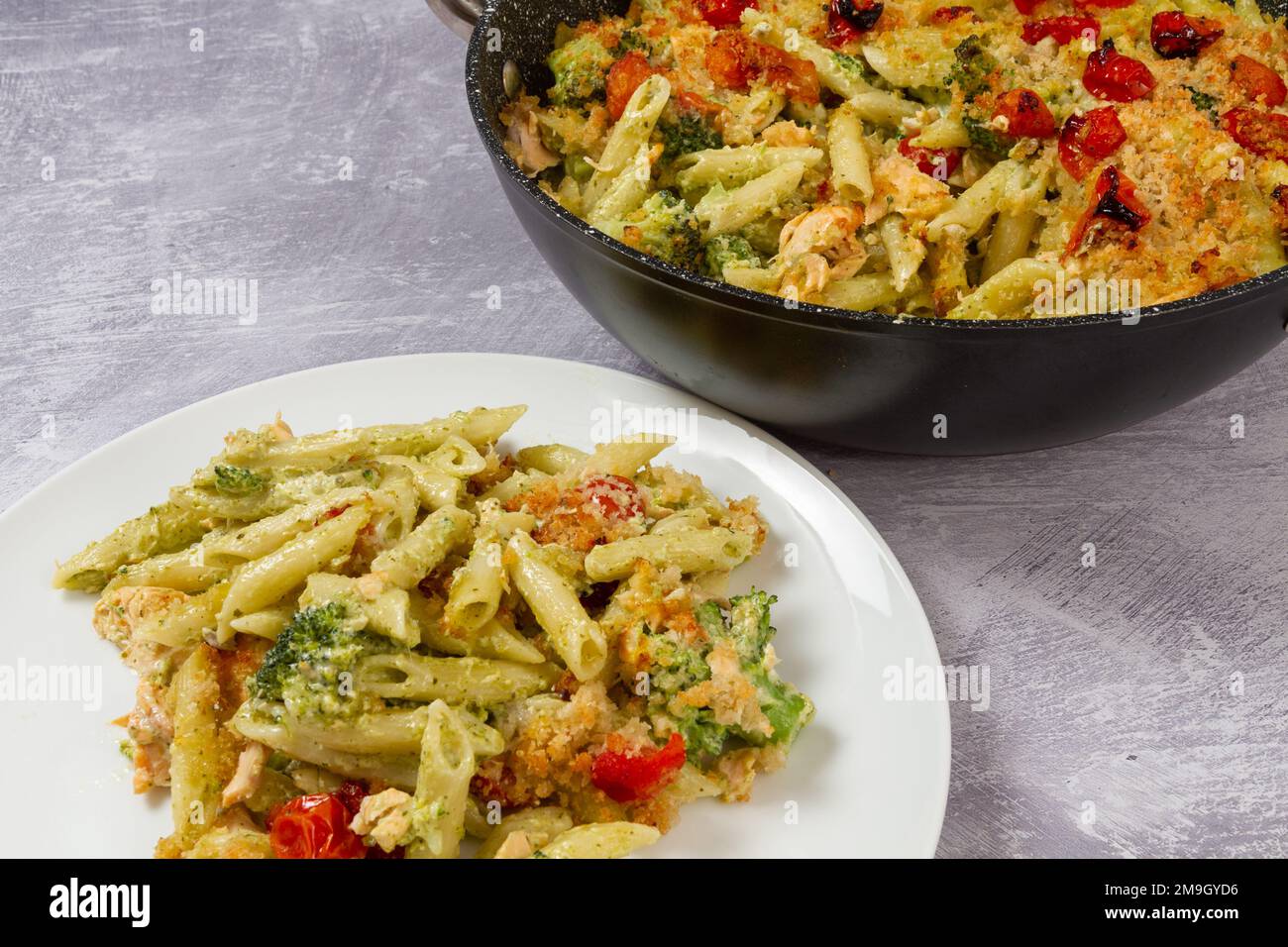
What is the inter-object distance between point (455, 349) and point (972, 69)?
142 cm

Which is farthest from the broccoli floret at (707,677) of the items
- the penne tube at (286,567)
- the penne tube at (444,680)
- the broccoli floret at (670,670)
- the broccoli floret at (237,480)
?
the broccoli floret at (237,480)

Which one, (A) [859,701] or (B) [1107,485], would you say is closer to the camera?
(A) [859,701]

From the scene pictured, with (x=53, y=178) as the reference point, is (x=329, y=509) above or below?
below

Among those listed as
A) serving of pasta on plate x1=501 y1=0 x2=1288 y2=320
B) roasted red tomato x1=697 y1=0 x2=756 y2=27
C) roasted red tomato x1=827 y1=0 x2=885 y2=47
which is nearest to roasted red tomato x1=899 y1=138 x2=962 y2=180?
serving of pasta on plate x1=501 y1=0 x2=1288 y2=320

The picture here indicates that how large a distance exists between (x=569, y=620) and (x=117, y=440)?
1.17 metres

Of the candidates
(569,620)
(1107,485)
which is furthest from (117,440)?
(1107,485)

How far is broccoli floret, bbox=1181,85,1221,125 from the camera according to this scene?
2.59 meters

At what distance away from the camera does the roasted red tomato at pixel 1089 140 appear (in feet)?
7.98

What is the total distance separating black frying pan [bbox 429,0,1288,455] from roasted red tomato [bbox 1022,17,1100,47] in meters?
0.82

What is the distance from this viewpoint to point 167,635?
2.18 metres

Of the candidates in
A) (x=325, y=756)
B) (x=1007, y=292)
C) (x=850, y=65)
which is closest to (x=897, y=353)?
(x=1007, y=292)

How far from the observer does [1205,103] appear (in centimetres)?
260

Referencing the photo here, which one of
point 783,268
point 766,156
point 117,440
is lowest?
point 117,440

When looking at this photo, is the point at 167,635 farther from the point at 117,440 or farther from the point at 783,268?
the point at 783,268
